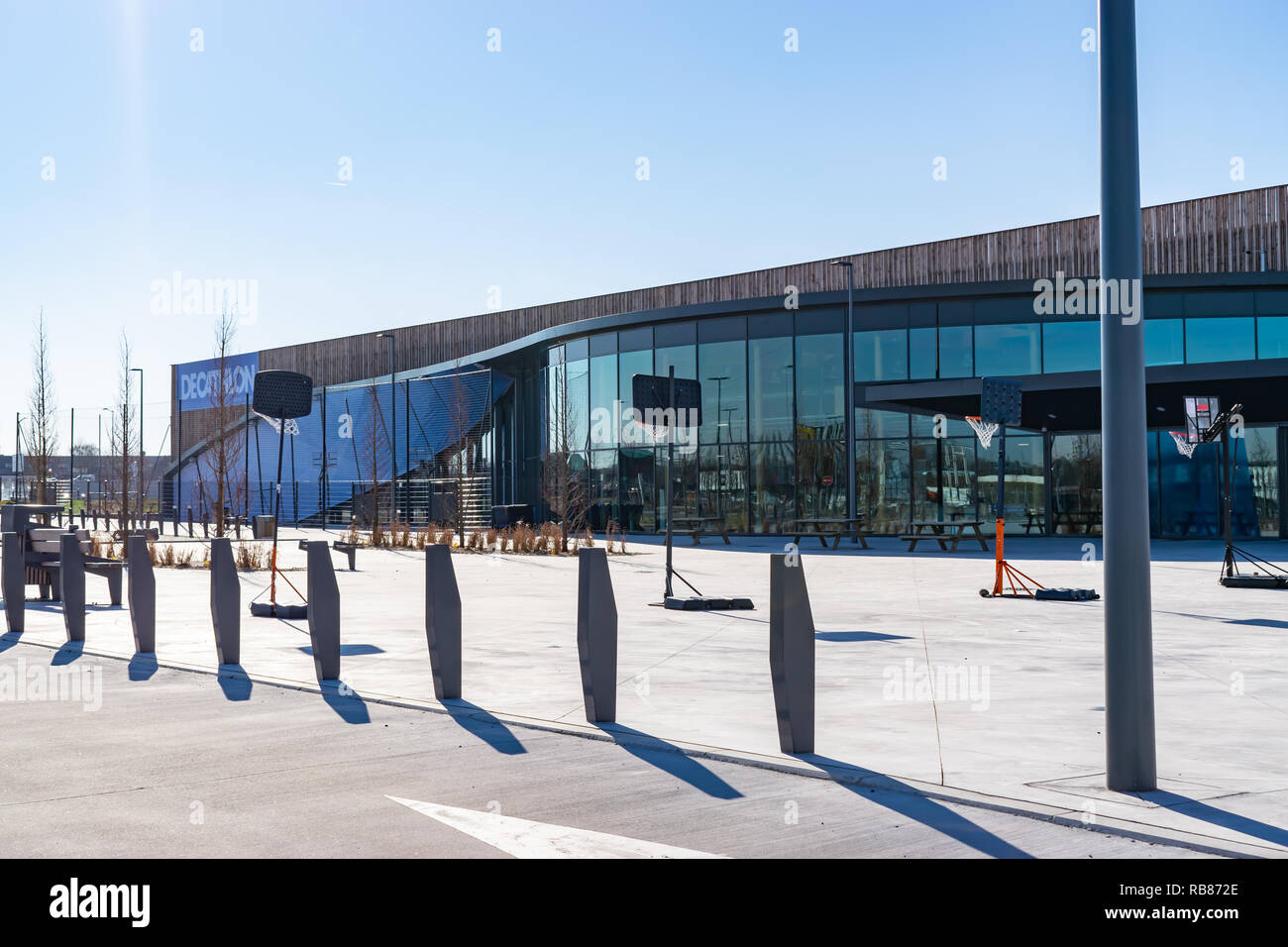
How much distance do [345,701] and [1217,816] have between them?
197 inches

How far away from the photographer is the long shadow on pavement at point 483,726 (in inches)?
240

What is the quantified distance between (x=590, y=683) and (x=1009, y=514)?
3025 cm

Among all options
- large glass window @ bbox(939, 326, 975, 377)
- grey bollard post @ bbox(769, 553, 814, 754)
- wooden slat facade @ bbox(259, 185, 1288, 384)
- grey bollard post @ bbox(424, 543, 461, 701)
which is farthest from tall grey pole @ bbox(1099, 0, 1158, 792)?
large glass window @ bbox(939, 326, 975, 377)

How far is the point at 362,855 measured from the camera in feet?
13.5

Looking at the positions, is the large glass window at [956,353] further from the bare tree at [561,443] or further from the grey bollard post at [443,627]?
the grey bollard post at [443,627]

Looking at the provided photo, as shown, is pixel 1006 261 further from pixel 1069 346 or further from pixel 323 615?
pixel 323 615

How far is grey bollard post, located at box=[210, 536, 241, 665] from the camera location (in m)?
8.95

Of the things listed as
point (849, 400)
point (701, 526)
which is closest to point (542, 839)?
point (701, 526)

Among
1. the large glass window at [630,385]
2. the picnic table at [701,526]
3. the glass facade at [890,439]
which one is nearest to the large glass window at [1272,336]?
the glass facade at [890,439]

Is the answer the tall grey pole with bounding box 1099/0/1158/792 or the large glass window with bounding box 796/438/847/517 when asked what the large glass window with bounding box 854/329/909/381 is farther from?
the tall grey pole with bounding box 1099/0/1158/792

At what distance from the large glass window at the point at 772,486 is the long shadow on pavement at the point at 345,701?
29152mm

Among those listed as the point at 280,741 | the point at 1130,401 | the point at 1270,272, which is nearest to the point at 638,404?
the point at 280,741

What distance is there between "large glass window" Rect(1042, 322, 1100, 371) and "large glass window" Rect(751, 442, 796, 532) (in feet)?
26.4

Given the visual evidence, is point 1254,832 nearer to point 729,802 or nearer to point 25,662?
point 729,802
